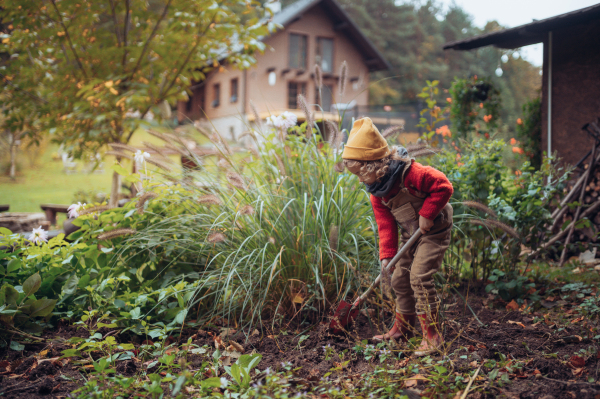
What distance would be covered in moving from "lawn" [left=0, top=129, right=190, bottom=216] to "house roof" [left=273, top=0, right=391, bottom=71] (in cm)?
906

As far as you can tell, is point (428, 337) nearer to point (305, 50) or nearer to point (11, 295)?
point (11, 295)

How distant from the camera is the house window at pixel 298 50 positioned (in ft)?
68.1

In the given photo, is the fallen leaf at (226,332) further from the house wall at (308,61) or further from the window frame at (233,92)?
the window frame at (233,92)

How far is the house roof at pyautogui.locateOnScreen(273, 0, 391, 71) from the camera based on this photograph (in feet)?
62.3

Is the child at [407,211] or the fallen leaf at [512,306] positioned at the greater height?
the child at [407,211]

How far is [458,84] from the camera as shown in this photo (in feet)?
21.8

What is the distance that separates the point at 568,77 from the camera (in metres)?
5.62

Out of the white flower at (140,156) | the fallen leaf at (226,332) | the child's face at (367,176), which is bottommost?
the fallen leaf at (226,332)

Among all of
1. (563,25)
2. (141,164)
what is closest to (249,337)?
(141,164)

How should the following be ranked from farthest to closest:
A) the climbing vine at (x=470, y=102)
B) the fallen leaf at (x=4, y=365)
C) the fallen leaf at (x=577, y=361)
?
the climbing vine at (x=470, y=102)
the fallen leaf at (x=4, y=365)
the fallen leaf at (x=577, y=361)

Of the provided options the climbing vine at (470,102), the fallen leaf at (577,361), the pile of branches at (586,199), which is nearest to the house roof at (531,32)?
the climbing vine at (470,102)

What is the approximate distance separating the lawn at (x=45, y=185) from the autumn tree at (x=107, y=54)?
4140 millimetres

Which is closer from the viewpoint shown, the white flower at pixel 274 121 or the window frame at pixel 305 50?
the white flower at pixel 274 121

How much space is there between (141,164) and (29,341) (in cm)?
159
